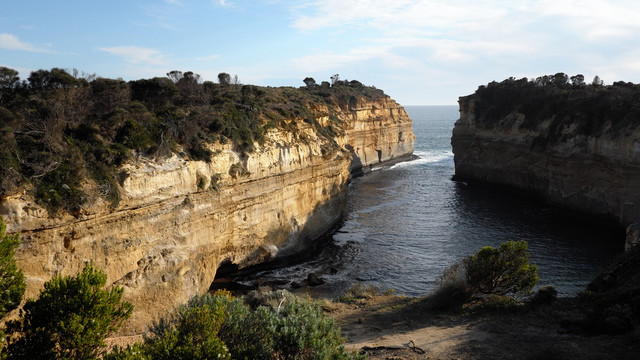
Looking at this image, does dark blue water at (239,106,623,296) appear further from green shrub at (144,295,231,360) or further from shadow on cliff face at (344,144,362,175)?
green shrub at (144,295,231,360)

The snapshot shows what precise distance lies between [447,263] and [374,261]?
4.88m

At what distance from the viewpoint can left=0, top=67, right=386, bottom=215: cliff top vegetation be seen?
57.8 feet

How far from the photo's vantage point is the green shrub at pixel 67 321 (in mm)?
9555

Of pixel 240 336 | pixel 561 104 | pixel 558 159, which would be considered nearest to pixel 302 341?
pixel 240 336

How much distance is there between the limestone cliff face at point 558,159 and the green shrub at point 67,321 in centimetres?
3814

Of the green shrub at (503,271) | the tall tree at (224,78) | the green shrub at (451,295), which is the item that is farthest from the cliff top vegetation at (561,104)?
the tall tree at (224,78)

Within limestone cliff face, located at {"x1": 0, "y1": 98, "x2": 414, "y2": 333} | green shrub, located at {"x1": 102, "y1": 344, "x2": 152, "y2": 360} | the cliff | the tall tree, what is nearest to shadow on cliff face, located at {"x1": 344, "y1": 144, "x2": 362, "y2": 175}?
the cliff

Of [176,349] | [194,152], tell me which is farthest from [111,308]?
[194,152]

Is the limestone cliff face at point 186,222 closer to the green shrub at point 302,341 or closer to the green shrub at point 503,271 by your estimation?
the green shrub at point 302,341

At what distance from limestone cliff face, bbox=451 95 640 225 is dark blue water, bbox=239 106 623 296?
7.07 ft

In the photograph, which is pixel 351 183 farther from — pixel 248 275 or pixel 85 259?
pixel 85 259

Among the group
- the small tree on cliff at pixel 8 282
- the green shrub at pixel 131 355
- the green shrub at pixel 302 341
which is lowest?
the green shrub at pixel 302 341

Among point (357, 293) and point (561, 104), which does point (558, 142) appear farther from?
point (357, 293)

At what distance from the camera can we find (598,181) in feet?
130
